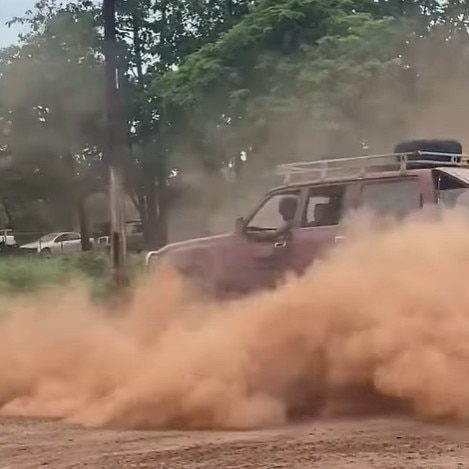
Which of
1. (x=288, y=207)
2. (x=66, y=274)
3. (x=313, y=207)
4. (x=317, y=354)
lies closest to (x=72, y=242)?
(x=66, y=274)

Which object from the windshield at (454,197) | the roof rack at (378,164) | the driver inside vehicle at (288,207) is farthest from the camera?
the driver inside vehicle at (288,207)

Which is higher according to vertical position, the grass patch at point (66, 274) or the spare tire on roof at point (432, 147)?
the spare tire on roof at point (432, 147)

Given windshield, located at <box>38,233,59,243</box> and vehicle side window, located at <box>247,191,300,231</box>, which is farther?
windshield, located at <box>38,233,59,243</box>

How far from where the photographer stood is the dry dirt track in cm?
525

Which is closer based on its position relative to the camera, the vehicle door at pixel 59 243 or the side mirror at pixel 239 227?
the side mirror at pixel 239 227

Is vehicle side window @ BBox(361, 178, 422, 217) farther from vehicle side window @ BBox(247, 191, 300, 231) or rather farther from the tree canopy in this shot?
the tree canopy

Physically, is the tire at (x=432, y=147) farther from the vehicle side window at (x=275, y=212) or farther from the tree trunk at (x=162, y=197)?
the tree trunk at (x=162, y=197)

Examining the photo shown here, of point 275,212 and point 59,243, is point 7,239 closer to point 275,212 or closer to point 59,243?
point 59,243

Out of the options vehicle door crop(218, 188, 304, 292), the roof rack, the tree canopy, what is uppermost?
the tree canopy

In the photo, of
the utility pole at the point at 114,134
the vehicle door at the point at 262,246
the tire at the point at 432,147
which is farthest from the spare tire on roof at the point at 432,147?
the utility pole at the point at 114,134

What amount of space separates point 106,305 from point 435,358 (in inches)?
157

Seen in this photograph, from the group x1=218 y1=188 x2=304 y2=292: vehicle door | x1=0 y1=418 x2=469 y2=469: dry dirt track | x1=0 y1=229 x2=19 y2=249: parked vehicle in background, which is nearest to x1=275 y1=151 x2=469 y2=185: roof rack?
x1=218 y1=188 x2=304 y2=292: vehicle door

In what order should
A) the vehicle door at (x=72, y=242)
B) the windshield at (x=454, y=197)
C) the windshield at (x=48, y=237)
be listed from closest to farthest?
the windshield at (x=454, y=197) → the vehicle door at (x=72, y=242) → the windshield at (x=48, y=237)

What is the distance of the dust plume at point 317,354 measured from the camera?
6.48m
